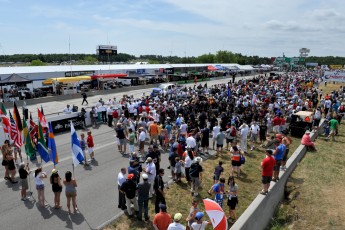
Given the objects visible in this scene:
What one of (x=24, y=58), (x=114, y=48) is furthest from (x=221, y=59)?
(x=24, y=58)

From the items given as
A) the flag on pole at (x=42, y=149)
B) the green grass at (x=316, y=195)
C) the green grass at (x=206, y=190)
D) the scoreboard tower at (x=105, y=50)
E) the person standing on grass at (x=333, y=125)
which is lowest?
the green grass at (x=316, y=195)

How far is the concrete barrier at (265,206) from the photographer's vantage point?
8539mm

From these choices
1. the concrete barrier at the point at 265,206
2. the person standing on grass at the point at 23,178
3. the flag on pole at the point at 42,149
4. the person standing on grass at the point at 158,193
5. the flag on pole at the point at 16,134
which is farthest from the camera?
the flag on pole at the point at 16,134

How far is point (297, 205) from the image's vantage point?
457 inches

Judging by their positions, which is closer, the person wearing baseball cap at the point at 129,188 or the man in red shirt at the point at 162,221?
the man in red shirt at the point at 162,221

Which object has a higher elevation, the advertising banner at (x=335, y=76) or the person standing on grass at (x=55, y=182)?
the advertising banner at (x=335, y=76)

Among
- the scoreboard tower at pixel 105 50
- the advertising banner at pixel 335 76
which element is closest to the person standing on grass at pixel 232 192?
the advertising banner at pixel 335 76

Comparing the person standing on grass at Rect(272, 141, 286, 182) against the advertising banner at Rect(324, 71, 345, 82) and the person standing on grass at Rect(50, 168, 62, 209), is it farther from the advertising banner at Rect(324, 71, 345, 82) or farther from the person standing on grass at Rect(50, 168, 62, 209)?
the advertising banner at Rect(324, 71, 345, 82)

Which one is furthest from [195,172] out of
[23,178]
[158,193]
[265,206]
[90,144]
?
[23,178]

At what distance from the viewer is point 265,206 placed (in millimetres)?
10070

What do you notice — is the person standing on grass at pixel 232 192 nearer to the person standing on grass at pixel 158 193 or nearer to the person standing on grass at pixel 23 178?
the person standing on grass at pixel 158 193

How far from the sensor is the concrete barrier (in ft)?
28.0

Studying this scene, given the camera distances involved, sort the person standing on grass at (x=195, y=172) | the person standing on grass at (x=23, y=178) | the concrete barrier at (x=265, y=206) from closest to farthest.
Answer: the concrete barrier at (x=265, y=206), the person standing on grass at (x=23, y=178), the person standing on grass at (x=195, y=172)

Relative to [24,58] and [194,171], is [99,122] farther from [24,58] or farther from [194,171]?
[24,58]
